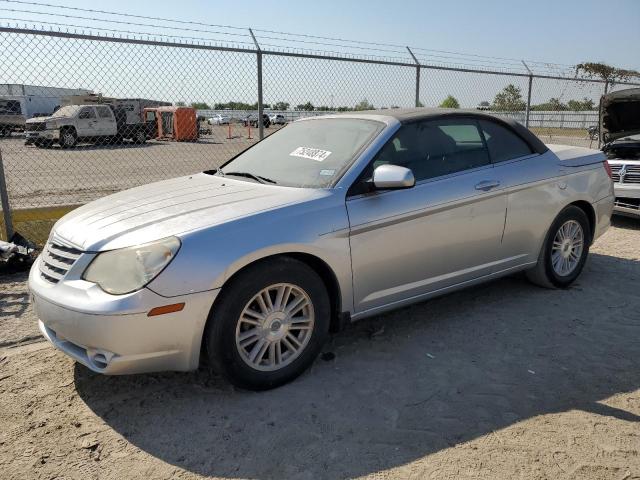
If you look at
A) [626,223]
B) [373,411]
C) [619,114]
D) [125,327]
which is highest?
[619,114]

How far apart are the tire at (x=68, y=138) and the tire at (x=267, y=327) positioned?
2093 centimetres

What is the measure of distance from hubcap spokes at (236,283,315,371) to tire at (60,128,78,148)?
20.9 meters

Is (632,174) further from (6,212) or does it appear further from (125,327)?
(6,212)

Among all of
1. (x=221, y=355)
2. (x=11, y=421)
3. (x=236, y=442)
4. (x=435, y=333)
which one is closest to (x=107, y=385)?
(x=11, y=421)

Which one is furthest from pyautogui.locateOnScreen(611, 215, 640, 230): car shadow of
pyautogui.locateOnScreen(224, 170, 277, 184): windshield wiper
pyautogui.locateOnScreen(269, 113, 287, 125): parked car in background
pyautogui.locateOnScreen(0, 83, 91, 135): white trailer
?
pyautogui.locateOnScreen(0, 83, 91, 135): white trailer

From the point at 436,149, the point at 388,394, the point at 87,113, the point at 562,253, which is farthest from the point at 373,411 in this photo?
the point at 87,113

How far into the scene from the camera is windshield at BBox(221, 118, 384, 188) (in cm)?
360

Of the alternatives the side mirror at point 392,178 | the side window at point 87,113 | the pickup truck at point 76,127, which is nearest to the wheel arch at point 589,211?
the side mirror at point 392,178

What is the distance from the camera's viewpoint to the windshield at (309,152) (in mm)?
3604

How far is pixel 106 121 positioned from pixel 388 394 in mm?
22937

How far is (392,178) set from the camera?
11.0 ft

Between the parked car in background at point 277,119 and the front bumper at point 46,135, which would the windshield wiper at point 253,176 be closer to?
the parked car in background at point 277,119

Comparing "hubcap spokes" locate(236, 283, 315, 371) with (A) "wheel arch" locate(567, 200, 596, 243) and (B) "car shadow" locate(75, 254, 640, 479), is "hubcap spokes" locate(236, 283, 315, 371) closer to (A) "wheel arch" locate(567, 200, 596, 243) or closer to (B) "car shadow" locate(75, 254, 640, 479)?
(B) "car shadow" locate(75, 254, 640, 479)

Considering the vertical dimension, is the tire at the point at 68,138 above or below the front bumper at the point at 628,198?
above
